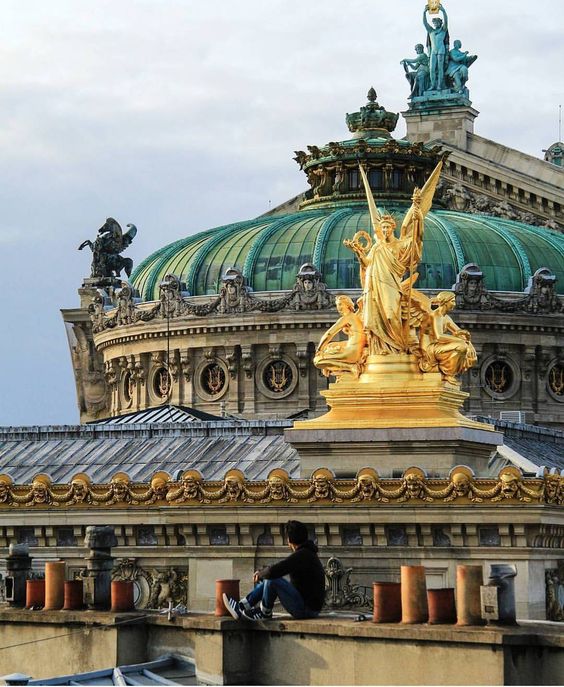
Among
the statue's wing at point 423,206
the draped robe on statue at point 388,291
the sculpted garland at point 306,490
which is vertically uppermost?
the statue's wing at point 423,206

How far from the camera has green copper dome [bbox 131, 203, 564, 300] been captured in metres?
103

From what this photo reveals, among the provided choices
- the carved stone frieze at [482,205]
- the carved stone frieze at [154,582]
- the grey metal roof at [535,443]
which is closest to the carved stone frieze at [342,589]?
the carved stone frieze at [154,582]

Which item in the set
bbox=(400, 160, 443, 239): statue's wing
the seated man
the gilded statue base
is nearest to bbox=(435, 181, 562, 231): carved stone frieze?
bbox=(400, 160, 443, 239): statue's wing

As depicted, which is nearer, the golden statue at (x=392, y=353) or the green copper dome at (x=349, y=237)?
the golden statue at (x=392, y=353)

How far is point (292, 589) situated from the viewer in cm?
4344

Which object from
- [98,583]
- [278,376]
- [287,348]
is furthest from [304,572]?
[287,348]

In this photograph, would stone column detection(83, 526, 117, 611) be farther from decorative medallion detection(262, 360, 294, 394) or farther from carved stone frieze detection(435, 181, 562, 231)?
carved stone frieze detection(435, 181, 562, 231)

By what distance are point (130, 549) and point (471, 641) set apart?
25.4 m

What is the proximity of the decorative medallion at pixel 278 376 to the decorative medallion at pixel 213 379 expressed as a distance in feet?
6.15

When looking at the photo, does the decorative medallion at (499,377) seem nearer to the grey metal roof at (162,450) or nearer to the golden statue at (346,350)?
the grey metal roof at (162,450)

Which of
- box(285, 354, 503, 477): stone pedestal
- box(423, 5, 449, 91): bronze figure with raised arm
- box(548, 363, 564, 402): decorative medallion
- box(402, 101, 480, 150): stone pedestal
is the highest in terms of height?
box(423, 5, 449, 91): bronze figure with raised arm

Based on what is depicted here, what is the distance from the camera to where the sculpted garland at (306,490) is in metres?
59.9

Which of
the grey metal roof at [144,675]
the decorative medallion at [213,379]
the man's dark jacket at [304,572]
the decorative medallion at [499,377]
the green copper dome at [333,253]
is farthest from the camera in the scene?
the green copper dome at [333,253]

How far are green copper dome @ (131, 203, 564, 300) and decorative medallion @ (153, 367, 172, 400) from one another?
3253 mm
